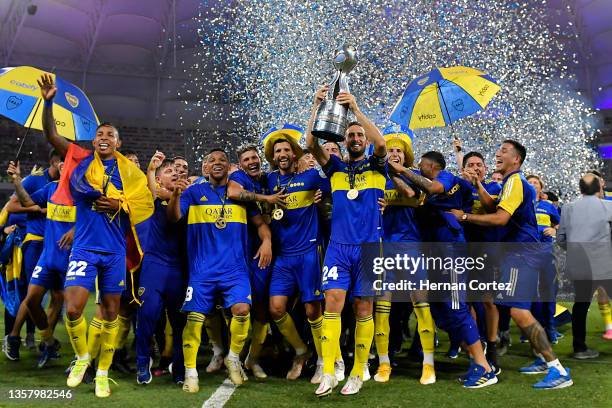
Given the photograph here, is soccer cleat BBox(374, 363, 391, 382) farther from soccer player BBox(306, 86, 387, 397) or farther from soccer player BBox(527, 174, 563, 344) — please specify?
soccer player BBox(527, 174, 563, 344)

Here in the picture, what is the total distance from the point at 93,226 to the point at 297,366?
2.13m

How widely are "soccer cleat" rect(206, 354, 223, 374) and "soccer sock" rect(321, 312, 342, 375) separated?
141 cm

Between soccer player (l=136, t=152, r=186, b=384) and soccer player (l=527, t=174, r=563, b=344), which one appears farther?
soccer player (l=527, t=174, r=563, b=344)

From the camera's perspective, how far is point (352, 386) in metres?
5.01

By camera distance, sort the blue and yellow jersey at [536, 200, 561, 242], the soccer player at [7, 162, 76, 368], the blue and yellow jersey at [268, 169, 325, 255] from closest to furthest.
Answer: the blue and yellow jersey at [268, 169, 325, 255] → the soccer player at [7, 162, 76, 368] → the blue and yellow jersey at [536, 200, 561, 242]

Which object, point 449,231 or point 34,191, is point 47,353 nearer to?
point 34,191

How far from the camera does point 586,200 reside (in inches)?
278

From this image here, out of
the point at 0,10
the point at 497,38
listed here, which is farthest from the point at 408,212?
the point at 0,10

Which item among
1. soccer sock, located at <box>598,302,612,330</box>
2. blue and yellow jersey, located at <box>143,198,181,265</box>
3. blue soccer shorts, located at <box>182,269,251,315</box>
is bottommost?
soccer sock, located at <box>598,302,612,330</box>

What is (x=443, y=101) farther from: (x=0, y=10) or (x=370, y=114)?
(x=0, y=10)

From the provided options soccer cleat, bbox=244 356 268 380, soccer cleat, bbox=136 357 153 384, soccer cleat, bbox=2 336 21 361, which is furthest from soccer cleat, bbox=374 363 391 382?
soccer cleat, bbox=2 336 21 361

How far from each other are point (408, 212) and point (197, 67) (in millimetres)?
28008

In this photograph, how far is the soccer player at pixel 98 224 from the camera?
5.07 meters

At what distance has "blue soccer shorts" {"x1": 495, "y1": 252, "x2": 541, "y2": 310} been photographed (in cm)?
530
